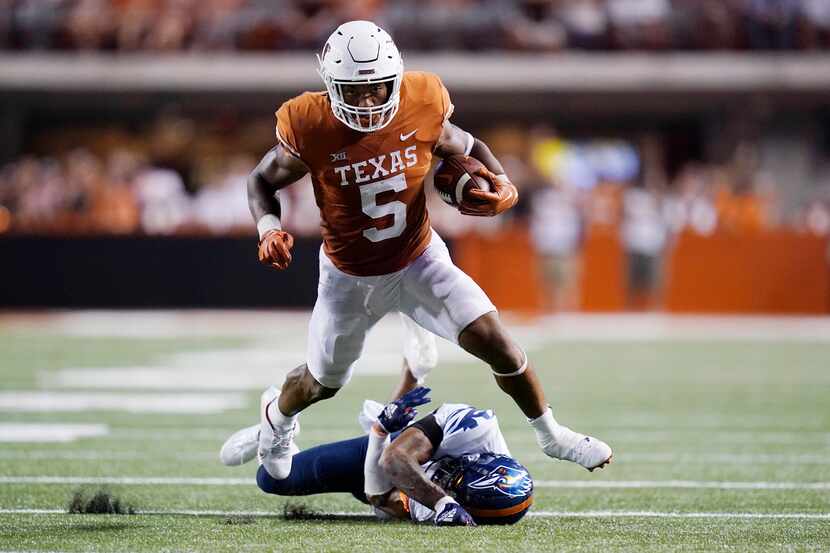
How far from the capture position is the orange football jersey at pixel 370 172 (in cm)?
454

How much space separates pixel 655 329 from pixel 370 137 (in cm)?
959

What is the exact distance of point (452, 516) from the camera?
4297 mm

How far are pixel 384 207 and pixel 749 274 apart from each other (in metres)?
11.3

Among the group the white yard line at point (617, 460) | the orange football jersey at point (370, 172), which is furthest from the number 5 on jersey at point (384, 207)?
the white yard line at point (617, 460)

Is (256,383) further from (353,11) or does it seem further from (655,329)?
(353,11)

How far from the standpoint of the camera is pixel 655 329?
1373 centimetres

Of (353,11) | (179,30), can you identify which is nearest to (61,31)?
(179,30)

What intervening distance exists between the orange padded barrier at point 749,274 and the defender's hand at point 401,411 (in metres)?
11.0

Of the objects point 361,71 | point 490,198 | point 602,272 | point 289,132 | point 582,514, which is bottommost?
point 602,272

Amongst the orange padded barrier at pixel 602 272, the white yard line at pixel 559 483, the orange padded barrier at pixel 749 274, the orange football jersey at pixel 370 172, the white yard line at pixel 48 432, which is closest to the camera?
the orange football jersey at pixel 370 172

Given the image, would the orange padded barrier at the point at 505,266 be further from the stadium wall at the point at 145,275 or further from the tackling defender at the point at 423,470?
the tackling defender at the point at 423,470

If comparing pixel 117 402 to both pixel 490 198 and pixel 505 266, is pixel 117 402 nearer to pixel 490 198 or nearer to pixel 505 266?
pixel 490 198

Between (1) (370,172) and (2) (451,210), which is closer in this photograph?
(1) (370,172)

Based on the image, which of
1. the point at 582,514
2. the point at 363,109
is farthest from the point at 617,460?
the point at 363,109
